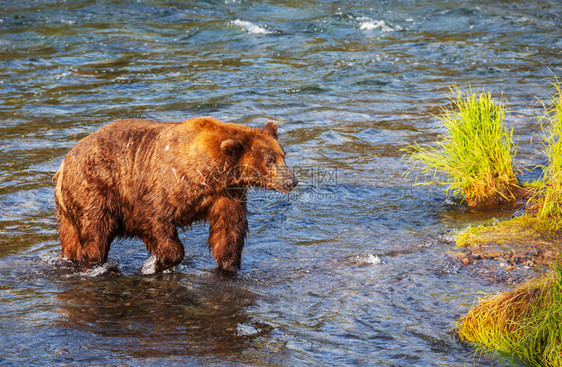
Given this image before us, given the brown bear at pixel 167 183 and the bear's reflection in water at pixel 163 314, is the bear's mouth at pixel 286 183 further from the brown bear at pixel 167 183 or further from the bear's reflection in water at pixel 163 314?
the bear's reflection in water at pixel 163 314

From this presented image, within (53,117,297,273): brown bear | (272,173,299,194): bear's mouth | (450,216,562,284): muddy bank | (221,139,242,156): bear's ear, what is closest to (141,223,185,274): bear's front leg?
(53,117,297,273): brown bear

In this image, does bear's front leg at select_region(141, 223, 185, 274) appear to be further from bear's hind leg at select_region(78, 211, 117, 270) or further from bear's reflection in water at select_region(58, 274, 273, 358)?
bear's hind leg at select_region(78, 211, 117, 270)

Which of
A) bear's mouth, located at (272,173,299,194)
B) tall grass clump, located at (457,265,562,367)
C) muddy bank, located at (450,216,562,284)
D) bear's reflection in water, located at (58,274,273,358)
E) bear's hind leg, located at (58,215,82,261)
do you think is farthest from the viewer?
bear's hind leg, located at (58,215,82,261)

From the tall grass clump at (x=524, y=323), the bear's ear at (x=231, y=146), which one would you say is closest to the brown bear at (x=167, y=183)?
the bear's ear at (x=231, y=146)

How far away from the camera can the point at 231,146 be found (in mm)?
5984

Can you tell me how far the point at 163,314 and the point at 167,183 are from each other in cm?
127

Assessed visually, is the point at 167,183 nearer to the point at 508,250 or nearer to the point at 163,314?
the point at 163,314

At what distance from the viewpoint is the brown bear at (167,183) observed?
6082 mm

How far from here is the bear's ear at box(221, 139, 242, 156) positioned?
5.93 m

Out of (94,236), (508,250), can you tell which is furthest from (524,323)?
(94,236)

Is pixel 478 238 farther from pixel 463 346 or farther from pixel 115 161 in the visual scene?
pixel 115 161

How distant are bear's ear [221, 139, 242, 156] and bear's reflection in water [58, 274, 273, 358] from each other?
1.16m

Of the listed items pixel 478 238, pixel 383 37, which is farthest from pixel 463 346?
pixel 383 37

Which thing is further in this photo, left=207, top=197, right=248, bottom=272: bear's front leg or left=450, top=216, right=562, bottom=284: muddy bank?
left=207, top=197, right=248, bottom=272: bear's front leg
